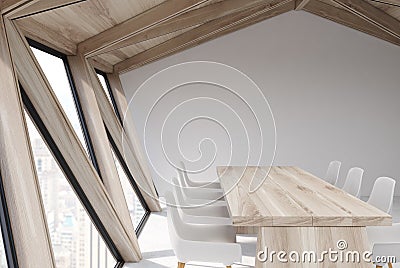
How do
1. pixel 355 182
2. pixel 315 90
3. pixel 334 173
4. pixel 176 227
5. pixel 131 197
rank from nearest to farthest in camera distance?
pixel 176 227 → pixel 355 182 → pixel 334 173 → pixel 131 197 → pixel 315 90

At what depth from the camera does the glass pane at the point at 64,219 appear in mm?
3523

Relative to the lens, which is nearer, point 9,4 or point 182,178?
point 9,4

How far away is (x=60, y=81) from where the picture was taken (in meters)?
4.52

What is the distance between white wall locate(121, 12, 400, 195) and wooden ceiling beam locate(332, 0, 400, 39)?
3.75ft

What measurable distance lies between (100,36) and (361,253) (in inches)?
114

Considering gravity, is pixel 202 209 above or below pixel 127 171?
below

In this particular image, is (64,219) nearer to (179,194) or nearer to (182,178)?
(179,194)

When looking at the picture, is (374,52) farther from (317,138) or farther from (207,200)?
(207,200)

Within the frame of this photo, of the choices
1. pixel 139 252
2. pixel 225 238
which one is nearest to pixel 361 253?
pixel 225 238

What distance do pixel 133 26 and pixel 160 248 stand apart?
211 cm

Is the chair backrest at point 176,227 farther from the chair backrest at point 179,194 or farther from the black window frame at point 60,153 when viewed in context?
the chair backrest at point 179,194

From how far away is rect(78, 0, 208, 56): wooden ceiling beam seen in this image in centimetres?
490

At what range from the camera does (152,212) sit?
287 inches

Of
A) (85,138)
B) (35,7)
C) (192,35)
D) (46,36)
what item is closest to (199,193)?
(85,138)
